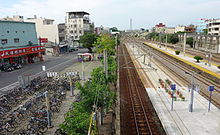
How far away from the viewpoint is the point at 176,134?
12602 mm

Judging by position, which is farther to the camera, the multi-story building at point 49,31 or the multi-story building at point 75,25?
the multi-story building at point 75,25

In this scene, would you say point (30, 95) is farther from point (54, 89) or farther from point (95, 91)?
point (95, 91)

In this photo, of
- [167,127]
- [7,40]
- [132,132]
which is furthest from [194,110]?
[7,40]

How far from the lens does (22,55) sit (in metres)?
40.5

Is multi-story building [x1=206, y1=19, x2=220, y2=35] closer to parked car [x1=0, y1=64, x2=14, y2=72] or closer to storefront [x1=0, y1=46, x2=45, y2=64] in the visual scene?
storefront [x1=0, y1=46, x2=45, y2=64]

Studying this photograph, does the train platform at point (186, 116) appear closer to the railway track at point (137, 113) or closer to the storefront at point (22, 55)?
the railway track at point (137, 113)

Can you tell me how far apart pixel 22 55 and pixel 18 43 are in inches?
113

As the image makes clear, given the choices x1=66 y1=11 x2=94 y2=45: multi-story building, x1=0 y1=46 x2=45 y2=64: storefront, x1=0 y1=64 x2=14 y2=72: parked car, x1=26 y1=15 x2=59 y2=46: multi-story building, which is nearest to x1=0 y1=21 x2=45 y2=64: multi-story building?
x1=0 y1=46 x2=45 y2=64: storefront

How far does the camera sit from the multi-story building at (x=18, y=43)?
116 feet

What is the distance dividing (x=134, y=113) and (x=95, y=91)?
5.96m

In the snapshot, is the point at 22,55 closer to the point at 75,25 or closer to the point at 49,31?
the point at 49,31

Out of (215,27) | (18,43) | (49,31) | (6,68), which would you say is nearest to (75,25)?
(49,31)

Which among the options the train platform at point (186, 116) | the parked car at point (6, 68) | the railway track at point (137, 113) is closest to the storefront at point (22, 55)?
the parked car at point (6, 68)

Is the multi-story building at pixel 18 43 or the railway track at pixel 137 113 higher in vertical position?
the multi-story building at pixel 18 43
